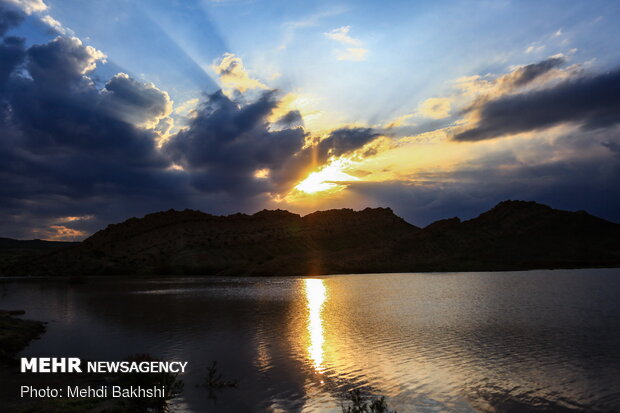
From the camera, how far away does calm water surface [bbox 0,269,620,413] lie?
20.9 m

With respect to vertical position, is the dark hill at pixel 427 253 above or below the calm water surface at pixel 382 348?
above

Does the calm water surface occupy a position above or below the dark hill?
below

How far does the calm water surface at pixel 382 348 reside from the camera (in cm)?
2091

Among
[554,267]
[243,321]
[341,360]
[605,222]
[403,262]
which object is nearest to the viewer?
[341,360]

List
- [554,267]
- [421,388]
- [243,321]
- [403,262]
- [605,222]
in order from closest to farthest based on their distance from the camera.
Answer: [421,388] → [243,321] → [554,267] → [403,262] → [605,222]

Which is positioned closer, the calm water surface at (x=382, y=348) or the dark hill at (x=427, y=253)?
the calm water surface at (x=382, y=348)

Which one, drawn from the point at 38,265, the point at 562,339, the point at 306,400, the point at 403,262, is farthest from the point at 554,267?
the point at 38,265

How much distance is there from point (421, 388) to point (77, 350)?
25.4 m

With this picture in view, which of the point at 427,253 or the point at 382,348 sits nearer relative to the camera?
the point at 382,348

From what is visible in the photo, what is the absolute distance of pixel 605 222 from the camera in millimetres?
179375

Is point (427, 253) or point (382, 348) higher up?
point (427, 253)

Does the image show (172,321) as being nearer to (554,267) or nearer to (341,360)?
(341,360)

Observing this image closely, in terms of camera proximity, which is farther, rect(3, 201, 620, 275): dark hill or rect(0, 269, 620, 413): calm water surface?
rect(3, 201, 620, 275): dark hill

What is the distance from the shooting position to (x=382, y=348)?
31469mm
